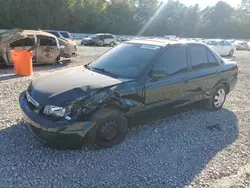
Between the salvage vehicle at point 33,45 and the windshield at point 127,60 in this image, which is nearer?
the windshield at point 127,60

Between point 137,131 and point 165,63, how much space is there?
4.23 ft

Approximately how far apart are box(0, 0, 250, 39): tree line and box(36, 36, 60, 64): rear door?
100.0ft

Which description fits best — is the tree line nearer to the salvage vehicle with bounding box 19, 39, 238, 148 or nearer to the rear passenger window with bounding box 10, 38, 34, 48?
the rear passenger window with bounding box 10, 38, 34, 48

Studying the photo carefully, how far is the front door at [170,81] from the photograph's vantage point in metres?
4.10

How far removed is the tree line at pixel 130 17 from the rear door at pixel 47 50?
30.5m

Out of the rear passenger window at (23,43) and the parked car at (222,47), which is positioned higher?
the rear passenger window at (23,43)

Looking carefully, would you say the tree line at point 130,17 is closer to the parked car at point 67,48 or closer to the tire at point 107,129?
the parked car at point 67,48

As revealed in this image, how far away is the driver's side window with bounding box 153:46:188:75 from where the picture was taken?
428 cm

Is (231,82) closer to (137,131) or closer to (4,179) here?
(137,131)

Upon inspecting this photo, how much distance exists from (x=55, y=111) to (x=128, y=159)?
1224 mm

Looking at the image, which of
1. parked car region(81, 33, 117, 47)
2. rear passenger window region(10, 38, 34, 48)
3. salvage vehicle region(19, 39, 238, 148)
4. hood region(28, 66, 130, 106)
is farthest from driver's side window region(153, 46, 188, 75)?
parked car region(81, 33, 117, 47)

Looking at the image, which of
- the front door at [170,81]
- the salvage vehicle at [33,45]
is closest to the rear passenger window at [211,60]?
the front door at [170,81]

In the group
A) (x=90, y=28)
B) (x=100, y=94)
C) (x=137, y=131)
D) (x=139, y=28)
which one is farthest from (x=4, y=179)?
(x=139, y=28)

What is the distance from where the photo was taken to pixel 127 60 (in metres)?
4.38
